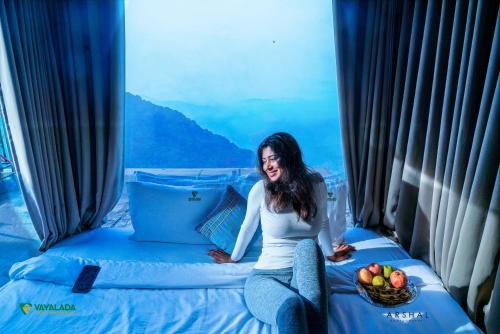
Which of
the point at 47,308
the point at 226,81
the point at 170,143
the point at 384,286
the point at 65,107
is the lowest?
the point at 47,308

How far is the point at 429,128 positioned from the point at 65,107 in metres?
2.16

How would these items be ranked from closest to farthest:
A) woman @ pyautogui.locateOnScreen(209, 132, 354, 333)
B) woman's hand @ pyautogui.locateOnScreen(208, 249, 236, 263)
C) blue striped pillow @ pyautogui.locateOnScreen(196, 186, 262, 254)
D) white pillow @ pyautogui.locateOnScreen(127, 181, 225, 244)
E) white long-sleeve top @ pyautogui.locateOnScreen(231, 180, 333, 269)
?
woman @ pyautogui.locateOnScreen(209, 132, 354, 333) < white long-sleeve top @ pyautogui.locateOnScreen(231, 180, 333, 269) < woman's hand @ pyautogui.locateOnScreen(208, 249, 236, 263) < blue striped pillow @ pyautogui.locateOnScreen(196, 186, 262, 254) < white pillow @ pyautogui.locateOnScreen(127, 181, 225, 244)

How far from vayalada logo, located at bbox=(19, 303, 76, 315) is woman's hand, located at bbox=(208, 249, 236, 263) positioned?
714 mm

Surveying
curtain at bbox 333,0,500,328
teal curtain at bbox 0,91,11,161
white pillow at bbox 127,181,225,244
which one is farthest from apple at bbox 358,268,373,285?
teal curtain at bbox 0,91,11,161

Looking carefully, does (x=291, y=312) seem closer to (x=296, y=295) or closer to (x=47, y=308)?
(x=296, y=295)

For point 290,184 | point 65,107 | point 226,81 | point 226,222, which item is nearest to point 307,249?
point 290,184

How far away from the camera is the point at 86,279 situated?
159 cm

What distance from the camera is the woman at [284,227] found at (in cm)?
130

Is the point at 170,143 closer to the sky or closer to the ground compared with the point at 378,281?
closer to the sky

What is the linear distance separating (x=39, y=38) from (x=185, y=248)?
1.51 m

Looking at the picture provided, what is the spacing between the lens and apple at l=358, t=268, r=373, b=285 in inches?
58.8

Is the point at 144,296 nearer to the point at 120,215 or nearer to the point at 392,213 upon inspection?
the point at 120,215

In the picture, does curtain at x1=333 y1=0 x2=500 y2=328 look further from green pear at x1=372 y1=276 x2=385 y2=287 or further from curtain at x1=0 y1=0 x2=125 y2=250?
curtain at x1=0 y1=0 x2=125 y2=250

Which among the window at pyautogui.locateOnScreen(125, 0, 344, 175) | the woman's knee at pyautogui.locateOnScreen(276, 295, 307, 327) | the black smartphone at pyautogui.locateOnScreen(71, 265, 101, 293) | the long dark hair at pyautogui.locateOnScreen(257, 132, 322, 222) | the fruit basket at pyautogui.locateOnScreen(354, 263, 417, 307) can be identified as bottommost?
the black smartphone at pyautogui.locateOnScreen(71, 265, 101, 293)
